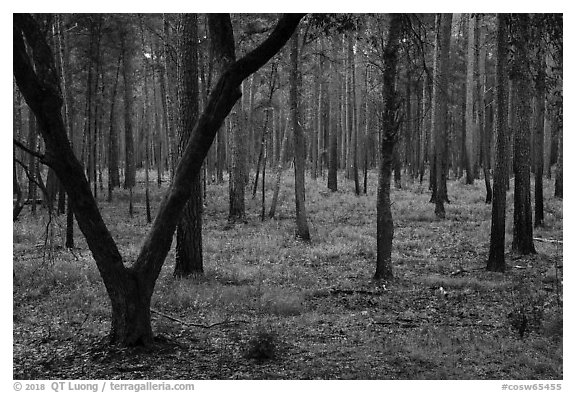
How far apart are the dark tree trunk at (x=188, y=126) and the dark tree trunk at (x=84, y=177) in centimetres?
388

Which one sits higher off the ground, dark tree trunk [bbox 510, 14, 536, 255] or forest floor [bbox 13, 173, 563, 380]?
dark tree trunk [bbox 510, 14, 536, 255]

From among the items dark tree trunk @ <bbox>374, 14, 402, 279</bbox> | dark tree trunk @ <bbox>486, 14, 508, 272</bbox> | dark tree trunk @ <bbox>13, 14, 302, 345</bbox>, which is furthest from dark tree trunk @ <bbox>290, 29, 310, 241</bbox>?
dark tree trunk @ <bbox>13, 14, 302, 345</bbox>

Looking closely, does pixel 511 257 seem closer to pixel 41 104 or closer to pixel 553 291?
pixel 553 291

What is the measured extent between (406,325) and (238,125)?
46.8ft

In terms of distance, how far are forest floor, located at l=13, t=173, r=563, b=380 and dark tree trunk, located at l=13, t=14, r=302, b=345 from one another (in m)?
0.64

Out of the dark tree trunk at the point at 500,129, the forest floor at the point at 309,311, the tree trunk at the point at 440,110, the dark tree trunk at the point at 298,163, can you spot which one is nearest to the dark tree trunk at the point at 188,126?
the forest floor at the point at 309,311

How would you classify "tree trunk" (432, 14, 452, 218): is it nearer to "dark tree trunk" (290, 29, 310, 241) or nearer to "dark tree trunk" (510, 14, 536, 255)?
"dark tree trunk" (290, 29, 310, 241)

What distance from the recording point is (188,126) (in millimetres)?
11367

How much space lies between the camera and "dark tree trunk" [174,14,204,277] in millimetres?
11391

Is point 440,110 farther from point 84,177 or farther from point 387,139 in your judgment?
point 84,177
